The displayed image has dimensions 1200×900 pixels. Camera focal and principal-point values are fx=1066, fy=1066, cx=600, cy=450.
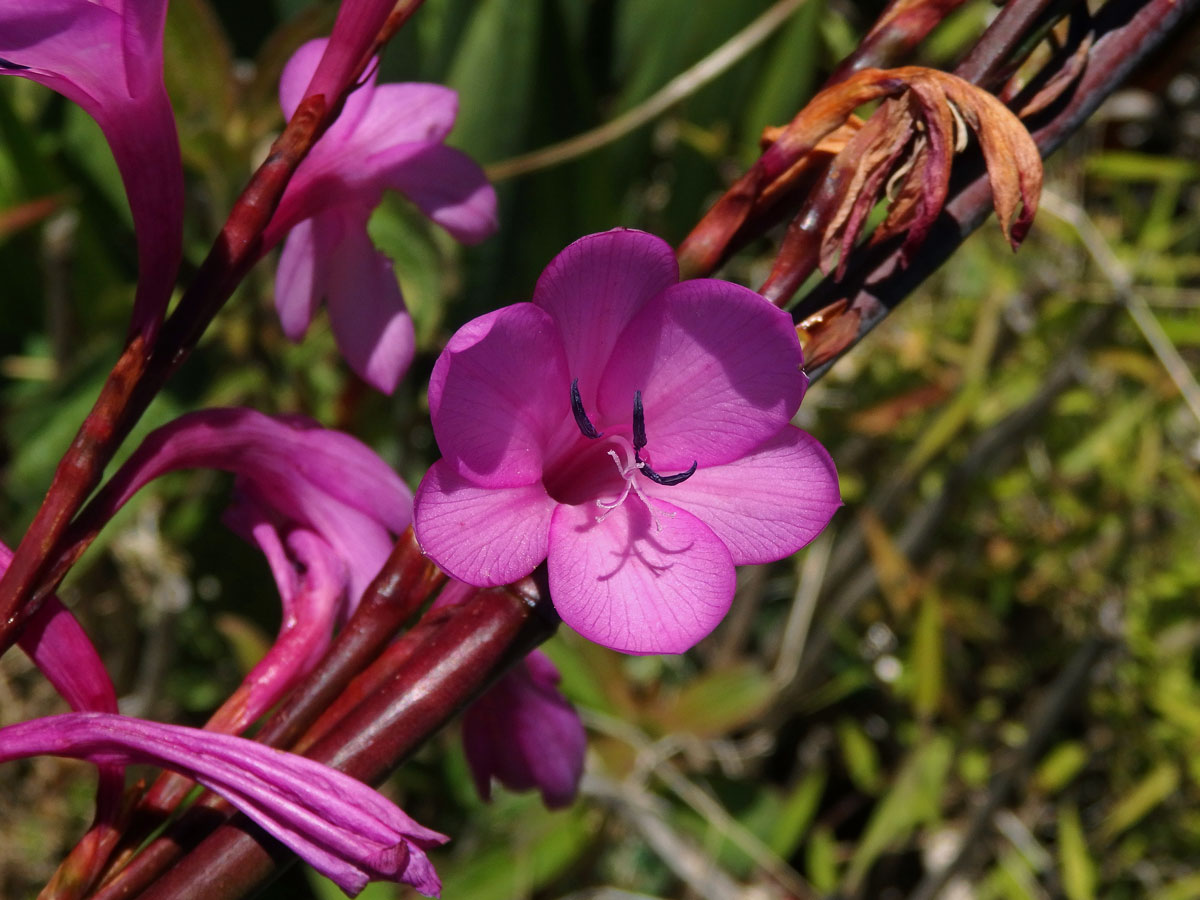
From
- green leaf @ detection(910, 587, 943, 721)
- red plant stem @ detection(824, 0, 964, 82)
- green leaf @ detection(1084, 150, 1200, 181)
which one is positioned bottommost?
green leaf @ detection(910, 587, 943, 721)

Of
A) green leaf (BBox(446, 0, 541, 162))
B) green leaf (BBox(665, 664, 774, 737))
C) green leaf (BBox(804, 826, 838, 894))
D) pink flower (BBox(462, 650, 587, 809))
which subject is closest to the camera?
pink flower (BBox(462, 650, 587, 809))

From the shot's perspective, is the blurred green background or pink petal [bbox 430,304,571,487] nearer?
pink petal [bbox 430,304,571,487]

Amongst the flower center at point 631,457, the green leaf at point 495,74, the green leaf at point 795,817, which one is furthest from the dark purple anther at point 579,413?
the green leaf at point 795,817

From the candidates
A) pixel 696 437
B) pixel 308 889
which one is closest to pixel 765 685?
pixel 308 889

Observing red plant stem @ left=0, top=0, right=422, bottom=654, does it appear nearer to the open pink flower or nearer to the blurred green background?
the open pink flower

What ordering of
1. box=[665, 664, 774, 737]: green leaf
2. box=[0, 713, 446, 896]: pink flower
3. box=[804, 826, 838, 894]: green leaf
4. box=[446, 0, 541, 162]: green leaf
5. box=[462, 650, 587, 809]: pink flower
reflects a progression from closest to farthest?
box=[0, 713, 446, 896]: pink flower < box=[462, 650, 587, 809]: pink flower < box=[446, 0, 541, 162]: green leaf < box=[665, 664, 774, 737]: green leaf < box=[804, 826, 838, 894]: green leaf

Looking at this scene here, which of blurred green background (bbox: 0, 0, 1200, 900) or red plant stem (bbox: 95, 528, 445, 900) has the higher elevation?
red plant stem (bbox: 95, 528, 445, 900)

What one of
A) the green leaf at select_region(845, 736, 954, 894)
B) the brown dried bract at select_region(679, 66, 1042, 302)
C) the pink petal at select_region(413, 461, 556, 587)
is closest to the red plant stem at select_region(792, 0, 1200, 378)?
the brown dried bract at select_region(679, 66, 1042, 302)
